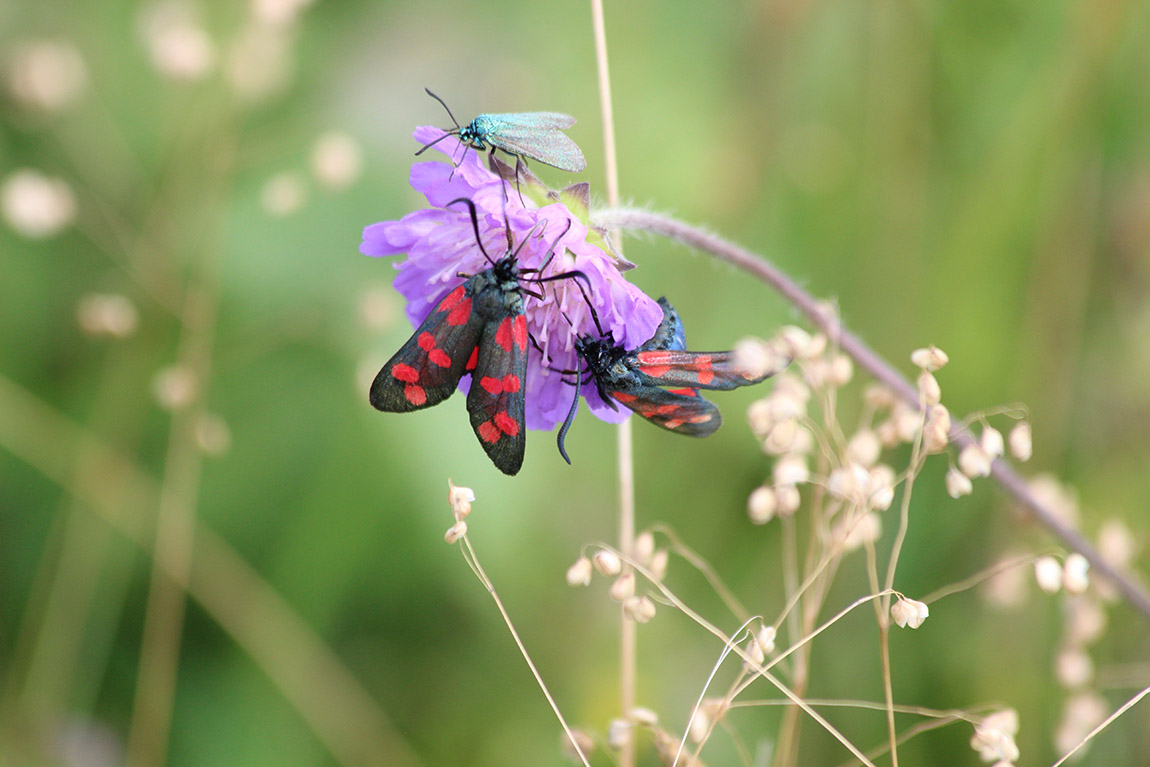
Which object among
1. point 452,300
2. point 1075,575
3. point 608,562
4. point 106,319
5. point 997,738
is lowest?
point 997,738

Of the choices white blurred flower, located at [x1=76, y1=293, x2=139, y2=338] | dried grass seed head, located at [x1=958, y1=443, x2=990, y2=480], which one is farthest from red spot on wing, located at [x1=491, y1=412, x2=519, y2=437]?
white blurred flower, located at [x1=76, y1=293, x2=139, y2=338]

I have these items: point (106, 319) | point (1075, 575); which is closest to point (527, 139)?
point (106, 319)

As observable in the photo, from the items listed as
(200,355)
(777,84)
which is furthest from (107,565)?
(777,84)

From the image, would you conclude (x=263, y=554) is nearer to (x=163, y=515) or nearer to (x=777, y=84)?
(x=163, y=515)

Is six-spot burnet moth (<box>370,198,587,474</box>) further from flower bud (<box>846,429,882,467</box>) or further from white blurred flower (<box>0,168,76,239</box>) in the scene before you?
white blurred flower (<box>0,168,76,239</box>)

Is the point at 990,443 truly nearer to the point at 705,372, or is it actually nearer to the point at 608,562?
the point at 705,372

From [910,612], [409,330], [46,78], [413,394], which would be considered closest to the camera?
[910,612]

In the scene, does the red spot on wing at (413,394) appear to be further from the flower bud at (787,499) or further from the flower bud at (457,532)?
the flower bud at (787,499)
